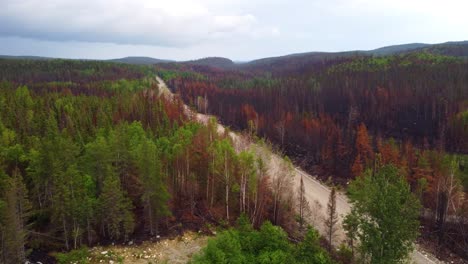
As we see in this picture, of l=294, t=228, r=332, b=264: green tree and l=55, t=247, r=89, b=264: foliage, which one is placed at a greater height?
l=294, t=228, r=332, b=264: green tree

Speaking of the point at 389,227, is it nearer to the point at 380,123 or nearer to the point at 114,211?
the point at 114,211

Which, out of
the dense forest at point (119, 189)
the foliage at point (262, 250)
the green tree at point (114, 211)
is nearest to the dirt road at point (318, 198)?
the dense forest at point (119, 189)

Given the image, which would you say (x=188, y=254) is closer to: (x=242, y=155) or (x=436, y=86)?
(x=242, y=155)

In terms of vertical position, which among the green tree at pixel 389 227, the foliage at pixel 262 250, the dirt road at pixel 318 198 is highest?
the green tree at pixel 389 227

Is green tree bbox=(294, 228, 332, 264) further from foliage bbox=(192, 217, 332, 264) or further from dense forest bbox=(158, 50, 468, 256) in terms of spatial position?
dense forest bbox=(158, 50, 468, 256)

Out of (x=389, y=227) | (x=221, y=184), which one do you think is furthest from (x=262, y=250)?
(x=221, y=184)

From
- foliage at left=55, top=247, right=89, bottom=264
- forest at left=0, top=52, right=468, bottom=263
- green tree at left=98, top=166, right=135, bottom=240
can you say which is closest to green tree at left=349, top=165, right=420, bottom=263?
forest at left=0, top=52, right=468, bottom=263

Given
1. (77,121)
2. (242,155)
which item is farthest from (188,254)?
(77,121)

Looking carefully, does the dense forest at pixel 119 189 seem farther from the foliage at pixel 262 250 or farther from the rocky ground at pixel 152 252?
the foliage at pixel 262 250

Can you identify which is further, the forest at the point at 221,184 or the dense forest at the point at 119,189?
the dense forest at the point at 119,189
